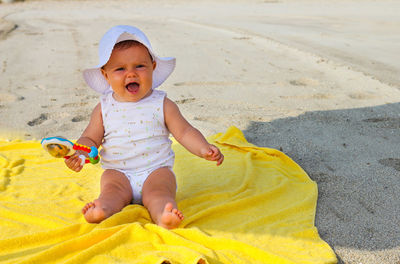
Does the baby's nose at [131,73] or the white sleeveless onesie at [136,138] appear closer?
the baby's nose at [131,73]

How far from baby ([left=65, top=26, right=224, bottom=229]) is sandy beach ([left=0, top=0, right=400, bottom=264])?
903 millimetres

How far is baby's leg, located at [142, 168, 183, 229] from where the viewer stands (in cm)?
211

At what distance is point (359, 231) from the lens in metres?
2.32

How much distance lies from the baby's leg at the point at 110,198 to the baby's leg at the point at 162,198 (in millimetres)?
111

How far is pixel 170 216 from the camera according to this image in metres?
2.09

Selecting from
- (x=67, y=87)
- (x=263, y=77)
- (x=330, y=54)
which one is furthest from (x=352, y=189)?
(x=330, y=54)

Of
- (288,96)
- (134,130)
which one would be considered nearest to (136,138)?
(134,130)

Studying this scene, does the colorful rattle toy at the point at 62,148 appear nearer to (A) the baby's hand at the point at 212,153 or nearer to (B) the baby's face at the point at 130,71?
(B) the baby's face at the point at 130,71

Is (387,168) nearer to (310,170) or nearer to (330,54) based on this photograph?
(310,170)

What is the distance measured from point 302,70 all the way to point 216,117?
2277 millimetres

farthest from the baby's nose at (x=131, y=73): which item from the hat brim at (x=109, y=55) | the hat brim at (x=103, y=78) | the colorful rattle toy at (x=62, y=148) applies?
the colorful rattle toy at (x=62, y=148)

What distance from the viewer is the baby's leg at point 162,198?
83.2 inches

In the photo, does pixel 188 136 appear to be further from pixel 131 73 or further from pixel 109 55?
pixel 109 55

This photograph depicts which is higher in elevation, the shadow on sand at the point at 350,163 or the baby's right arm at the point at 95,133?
the baby's right arm at the point at 95,133
